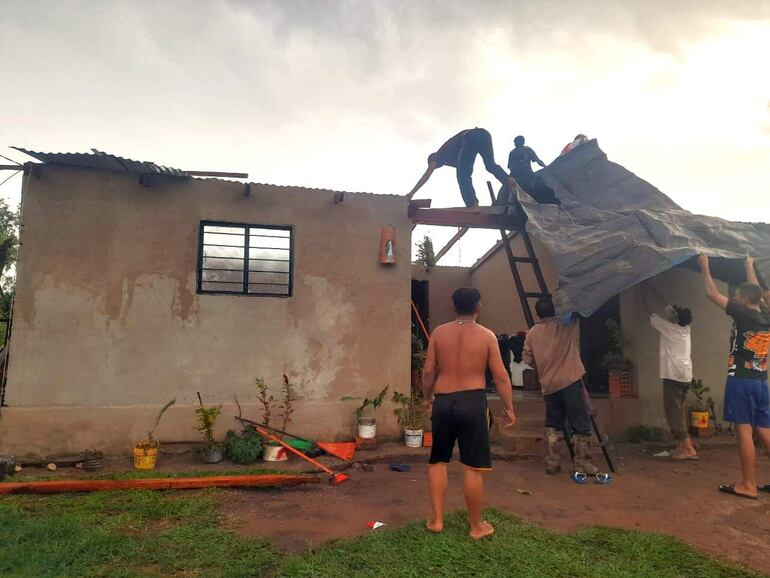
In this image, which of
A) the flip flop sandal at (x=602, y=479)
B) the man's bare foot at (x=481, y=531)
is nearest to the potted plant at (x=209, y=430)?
the man's bare foot at (x=481, y=531)

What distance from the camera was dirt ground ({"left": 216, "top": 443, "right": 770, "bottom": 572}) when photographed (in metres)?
3.74

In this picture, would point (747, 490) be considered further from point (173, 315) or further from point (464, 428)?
point (173, 315)

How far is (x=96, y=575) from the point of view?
9.56 ft

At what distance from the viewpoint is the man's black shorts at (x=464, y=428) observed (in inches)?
135

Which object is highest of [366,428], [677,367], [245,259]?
[245,259]

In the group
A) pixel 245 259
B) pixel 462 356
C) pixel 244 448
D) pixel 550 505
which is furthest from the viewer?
pixel 245 259

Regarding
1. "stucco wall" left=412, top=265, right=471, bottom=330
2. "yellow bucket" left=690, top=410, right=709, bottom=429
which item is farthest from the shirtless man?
A: "stucco wall" left=412, top=265, right=471, bottom=330

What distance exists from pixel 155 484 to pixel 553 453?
4.45 meters

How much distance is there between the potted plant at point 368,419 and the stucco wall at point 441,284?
5069 mm

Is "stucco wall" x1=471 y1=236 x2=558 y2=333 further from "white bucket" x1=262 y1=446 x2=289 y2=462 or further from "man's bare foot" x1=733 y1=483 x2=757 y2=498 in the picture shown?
"white bucket" x1=262 y1=446 x2=289 y2=462

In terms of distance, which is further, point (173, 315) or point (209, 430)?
point (173, 315)

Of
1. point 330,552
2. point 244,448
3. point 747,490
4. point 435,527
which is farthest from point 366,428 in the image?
point 747,490

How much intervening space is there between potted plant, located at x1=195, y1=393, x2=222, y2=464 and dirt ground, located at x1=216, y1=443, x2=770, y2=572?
106 cm

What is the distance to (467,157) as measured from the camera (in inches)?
295
